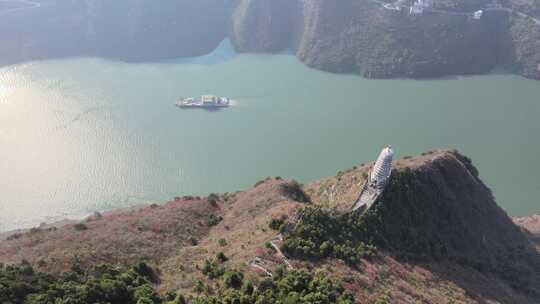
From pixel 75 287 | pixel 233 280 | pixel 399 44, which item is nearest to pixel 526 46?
pixel 399 44

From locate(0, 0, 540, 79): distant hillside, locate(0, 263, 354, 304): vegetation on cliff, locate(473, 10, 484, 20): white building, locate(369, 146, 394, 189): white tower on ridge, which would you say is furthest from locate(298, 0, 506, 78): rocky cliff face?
locate(0, 263, 354, 304): vegetation on cliff

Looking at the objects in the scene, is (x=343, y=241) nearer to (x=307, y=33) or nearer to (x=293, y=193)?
(x=293, y=193)

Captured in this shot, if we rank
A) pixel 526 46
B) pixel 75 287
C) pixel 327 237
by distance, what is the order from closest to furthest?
pixel 75 287 → pixel 327 237 → pixel 526 46

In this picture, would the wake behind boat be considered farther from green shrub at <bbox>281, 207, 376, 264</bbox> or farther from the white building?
the white building

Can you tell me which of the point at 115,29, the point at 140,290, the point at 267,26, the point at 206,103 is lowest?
the point at 140,290

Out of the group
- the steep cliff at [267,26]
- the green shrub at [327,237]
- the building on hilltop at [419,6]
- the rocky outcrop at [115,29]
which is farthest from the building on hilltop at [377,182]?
the rocky outcrop at [115,29]
